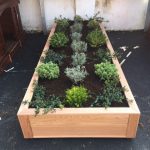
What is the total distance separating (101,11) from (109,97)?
2.49m

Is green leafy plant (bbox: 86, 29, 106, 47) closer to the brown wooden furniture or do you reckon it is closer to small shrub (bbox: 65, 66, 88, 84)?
small shrub (bbox: 65, 66, 88, 84)

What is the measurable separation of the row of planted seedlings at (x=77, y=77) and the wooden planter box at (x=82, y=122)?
2.8 inches

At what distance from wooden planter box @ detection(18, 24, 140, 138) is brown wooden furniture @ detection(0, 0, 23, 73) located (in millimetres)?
1406

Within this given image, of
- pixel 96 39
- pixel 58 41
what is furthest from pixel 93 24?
pixel 58 41

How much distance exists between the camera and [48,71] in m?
2.42

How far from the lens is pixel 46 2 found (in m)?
4.09

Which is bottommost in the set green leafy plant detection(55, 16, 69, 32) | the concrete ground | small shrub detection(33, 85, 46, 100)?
the concrete ground

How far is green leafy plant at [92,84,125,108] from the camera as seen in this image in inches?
81.5

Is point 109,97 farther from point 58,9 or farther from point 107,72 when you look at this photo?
point 58,9

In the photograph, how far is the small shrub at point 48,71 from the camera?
241cm

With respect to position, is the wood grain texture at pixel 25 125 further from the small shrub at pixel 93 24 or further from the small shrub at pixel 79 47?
the small shrub at pixel 93 24

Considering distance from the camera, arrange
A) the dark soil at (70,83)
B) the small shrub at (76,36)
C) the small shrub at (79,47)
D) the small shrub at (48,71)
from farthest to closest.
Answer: the small shrub at (76,36), the small shrub at (79,47), the small shrub at (48,71), the dark soil at (70,83)

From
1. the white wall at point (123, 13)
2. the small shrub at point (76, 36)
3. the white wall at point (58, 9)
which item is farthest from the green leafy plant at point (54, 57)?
the white wall at point (123, 13)

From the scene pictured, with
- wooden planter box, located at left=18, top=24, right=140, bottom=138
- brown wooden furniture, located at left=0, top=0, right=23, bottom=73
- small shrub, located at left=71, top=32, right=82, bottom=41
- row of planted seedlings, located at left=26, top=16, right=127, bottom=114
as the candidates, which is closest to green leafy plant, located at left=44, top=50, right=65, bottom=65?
row of planted seedlings, located at left=26, top=16, right=127, bottom=114
